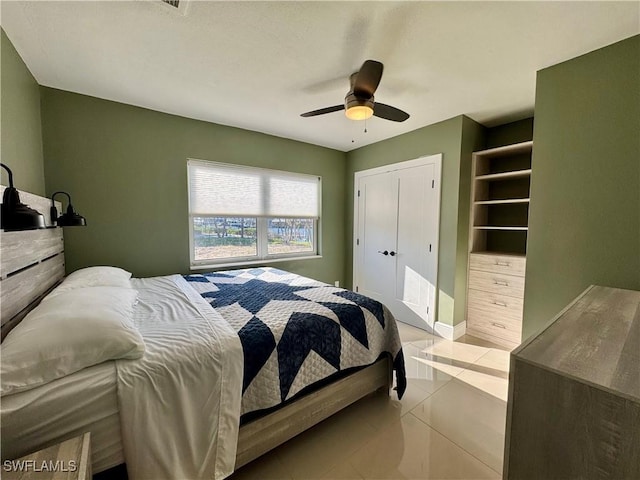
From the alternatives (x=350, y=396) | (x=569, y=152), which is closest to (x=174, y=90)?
(x=350, y=396)

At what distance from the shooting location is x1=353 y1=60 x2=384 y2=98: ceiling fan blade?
5.36ft

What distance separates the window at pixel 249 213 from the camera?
3127 mm

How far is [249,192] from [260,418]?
2.63m

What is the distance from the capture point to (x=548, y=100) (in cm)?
Result: 204

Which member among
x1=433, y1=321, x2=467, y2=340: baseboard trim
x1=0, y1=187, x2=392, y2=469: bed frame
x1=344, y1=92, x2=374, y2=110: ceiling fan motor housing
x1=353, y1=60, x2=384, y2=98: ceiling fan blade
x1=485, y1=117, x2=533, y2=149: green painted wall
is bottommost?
x1=433, y1=321, x2=467, y2=340: baseboard trim

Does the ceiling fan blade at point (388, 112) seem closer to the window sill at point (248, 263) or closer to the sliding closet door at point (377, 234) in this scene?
the sliding closet door at point (377, 234)

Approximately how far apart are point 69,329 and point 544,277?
2.97 metres

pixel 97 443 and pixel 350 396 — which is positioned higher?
pixel 97 443

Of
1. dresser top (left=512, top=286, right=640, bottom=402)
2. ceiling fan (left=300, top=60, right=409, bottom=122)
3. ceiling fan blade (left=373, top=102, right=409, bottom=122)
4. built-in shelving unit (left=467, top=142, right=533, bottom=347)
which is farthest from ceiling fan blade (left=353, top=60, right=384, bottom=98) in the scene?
built-in shelving unit (left=467, top=142, right=533, bottom=347)

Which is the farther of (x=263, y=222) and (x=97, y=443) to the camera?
(x=263, y=222)

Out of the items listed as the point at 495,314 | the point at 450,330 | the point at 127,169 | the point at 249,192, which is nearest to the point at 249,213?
the point at 249,192

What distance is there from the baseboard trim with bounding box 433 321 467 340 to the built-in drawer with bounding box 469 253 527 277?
69cm

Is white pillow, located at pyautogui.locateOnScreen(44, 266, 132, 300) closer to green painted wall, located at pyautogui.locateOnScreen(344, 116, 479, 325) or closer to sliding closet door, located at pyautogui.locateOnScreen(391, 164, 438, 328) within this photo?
sliding closet door, located at pyautogui.locateOnScreen(391, 164, 438, 328)

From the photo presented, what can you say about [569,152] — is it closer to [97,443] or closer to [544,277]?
[544,277]
